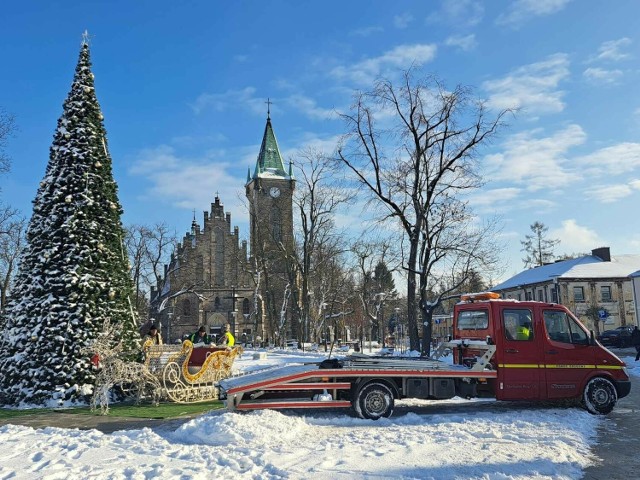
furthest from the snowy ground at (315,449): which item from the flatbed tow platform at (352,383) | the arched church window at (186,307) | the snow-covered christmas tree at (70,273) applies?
the arched church window at (186,307)

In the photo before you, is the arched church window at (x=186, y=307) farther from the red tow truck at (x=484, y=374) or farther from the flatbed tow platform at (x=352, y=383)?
the red tow truck at (x=484, y=374)

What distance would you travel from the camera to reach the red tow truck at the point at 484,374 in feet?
31.8

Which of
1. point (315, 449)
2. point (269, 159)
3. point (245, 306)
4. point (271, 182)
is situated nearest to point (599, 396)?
point (315, 449)

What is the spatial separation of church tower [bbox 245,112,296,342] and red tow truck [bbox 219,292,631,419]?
31.5m

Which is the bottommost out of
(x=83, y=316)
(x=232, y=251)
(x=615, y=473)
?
(x=615, y=473)

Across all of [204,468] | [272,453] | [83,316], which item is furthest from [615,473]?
[83,316]

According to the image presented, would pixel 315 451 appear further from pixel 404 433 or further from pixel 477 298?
pixel 477 298

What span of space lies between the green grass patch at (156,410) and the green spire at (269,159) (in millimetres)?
63341

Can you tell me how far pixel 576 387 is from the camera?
10.6 metres

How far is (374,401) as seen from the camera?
32.4 feet

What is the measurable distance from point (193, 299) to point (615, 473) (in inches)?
2508

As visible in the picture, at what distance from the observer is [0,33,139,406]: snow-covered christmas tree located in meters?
12.2

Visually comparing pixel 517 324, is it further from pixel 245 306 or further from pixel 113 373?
pixel 245 306

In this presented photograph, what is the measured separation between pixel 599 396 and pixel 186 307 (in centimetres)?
6106
